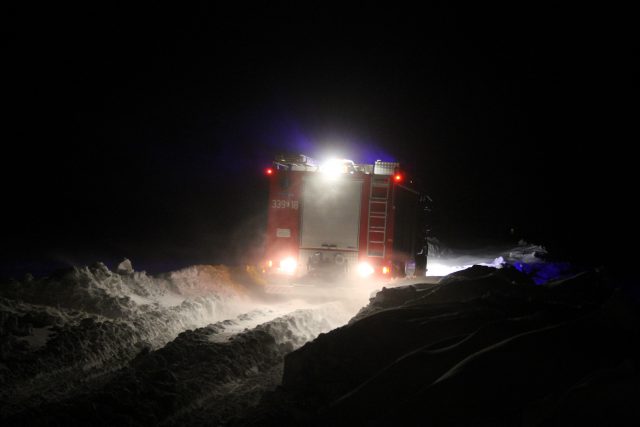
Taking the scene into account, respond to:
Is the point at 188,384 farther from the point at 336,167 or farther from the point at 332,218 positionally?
the point at 336,167

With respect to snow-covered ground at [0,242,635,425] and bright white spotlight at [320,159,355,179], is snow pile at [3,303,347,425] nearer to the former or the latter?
snow-covered ground at [0,242,635,425]

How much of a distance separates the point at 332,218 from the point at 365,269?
128 centimetres

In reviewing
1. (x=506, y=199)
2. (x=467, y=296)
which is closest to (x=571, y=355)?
(x=467, y=296)

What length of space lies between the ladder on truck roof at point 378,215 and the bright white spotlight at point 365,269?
0.75 ft

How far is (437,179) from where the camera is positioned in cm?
8238

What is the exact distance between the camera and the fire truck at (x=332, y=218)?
1127cm

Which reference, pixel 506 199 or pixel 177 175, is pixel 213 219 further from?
pixel 506 199

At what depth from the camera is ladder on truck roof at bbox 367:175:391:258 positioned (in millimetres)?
11242

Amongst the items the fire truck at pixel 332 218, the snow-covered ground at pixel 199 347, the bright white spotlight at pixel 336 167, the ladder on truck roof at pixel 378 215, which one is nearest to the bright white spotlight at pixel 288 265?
the fire truck at pixel 332 218

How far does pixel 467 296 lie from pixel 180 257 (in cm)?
1536

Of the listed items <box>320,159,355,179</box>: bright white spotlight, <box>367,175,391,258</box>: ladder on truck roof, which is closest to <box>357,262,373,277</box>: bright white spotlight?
<box>367,175,391,258</box>: ladder on truck roof

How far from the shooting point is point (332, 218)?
37.4ft

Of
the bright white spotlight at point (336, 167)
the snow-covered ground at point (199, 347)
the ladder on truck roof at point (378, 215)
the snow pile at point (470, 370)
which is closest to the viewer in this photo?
the snow pile at point (470, 370)

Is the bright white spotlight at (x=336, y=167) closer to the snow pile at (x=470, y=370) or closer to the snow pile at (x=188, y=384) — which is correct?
the snow pile at (x=188, y=384)
